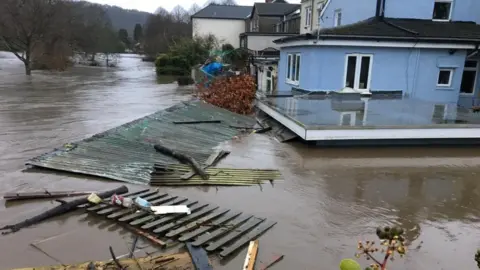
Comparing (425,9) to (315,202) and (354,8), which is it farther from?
(315,202)

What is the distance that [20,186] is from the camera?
698 cm

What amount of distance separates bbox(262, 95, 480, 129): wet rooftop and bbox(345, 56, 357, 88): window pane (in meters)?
1.19

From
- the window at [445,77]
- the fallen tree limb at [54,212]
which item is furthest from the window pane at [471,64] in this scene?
the fallen tree limb at [54,212]

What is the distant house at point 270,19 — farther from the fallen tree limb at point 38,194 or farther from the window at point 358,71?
the fallen tree limb at point 38,194

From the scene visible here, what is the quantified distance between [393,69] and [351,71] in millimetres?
1816

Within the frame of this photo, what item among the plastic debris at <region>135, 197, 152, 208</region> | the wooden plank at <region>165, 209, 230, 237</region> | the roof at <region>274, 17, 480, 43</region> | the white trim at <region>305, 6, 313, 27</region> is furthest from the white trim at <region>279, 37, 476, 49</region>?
the plastic debris at <region>135, 197, 152, 208</region>

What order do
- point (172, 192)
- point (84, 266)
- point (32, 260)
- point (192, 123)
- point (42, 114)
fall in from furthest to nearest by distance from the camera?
point (42, 114) < point (192, 123) < point (172, 192) < point (32, 260) < point (84, 266)

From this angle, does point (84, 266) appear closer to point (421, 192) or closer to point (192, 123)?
point (421, 192)

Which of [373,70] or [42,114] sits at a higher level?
[373,70]

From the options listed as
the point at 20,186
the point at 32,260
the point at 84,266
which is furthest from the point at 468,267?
the point at 20,186

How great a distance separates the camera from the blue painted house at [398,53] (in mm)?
15125

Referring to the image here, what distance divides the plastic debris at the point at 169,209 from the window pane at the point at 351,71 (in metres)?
11.7

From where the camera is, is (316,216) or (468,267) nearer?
(468,267)

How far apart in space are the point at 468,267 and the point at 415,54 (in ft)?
42.3
